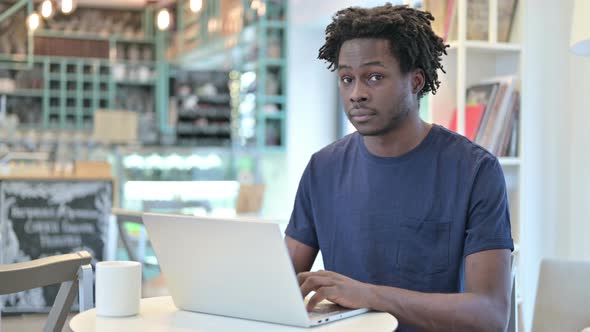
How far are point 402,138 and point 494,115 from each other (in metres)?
1.74

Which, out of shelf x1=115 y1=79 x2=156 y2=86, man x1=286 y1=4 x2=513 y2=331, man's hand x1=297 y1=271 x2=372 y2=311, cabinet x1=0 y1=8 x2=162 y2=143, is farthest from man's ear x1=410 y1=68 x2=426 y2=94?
shelf x1=115 y1=79 x2=156 y2=86

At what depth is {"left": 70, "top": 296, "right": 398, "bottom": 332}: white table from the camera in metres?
1.30

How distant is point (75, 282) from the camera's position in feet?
5.41

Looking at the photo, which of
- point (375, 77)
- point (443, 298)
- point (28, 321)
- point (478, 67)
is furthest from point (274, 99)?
point (443, 298)

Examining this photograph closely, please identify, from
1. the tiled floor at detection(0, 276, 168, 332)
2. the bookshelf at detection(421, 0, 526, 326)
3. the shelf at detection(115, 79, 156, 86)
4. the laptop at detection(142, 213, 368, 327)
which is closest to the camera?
the laptop at detection(142, 213, 368, 327)

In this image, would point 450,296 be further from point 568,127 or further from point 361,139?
point 568,127

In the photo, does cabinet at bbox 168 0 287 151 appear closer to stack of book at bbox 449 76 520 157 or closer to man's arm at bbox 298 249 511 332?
stack of book at bbox 449 76 520 157

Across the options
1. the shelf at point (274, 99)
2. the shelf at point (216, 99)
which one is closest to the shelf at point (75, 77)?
the shelf at point (216, 99)

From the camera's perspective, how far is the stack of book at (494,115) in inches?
129

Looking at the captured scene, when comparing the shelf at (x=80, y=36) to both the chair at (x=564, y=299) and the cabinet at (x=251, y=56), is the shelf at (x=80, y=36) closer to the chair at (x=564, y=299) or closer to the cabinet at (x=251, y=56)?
the cabinet at (x=251, y=56)

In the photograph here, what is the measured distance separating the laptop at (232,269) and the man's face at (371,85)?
39 cm

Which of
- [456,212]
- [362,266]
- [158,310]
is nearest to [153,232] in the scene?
[158,310]

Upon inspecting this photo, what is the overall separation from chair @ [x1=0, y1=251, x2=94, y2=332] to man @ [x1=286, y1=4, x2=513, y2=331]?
45cm

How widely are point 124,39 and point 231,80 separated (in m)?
2.38
